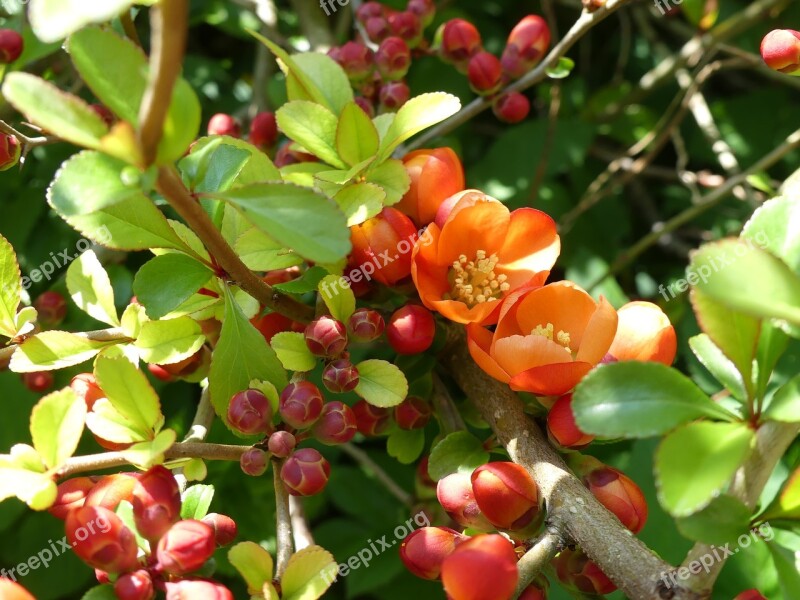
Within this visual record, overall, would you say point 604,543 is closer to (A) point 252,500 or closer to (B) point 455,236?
(B) point 455,236

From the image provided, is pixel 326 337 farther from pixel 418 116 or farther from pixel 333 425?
Result: pixel 418 116

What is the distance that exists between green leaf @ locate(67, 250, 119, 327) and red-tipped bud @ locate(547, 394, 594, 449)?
1.65 ft

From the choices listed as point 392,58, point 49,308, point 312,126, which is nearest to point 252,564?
point 312,126

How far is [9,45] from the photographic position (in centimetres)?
107

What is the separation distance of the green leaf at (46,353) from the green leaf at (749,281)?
0.63 metres

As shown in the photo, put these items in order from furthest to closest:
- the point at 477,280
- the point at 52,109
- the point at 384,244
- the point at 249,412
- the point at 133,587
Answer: the point at 477,280 → the point at 384,244 → the point at 249,412 → the point at 133,587 → the point at 52,109

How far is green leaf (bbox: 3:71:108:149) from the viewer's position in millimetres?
579

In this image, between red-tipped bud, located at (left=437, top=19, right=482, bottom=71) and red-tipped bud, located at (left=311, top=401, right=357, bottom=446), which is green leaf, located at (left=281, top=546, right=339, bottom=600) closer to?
red-tipped bud, located at (left=311, top=401, right=357, bottom=446)

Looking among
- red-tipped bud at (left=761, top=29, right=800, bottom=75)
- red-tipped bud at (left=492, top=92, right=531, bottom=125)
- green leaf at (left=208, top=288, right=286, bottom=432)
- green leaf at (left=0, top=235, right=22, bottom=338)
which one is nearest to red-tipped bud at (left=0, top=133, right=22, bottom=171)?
green leaf at (left=0, top=235, right=22, bottom=338)

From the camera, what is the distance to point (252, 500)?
4.14ft

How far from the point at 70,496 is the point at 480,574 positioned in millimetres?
413

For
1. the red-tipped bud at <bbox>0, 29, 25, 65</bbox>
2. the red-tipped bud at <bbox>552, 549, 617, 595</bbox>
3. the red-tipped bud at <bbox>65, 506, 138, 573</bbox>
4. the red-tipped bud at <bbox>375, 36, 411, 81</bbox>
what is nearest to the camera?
the red-tipped bud at <bbox>65, 506, 138, 573</bbox>

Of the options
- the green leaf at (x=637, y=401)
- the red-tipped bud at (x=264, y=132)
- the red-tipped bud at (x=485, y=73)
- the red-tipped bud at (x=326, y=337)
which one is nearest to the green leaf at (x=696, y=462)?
the green leaf at (x=637, y=401)

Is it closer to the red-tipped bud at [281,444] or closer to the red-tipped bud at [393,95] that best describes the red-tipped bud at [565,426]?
the red-tipped bud at [281,444]
